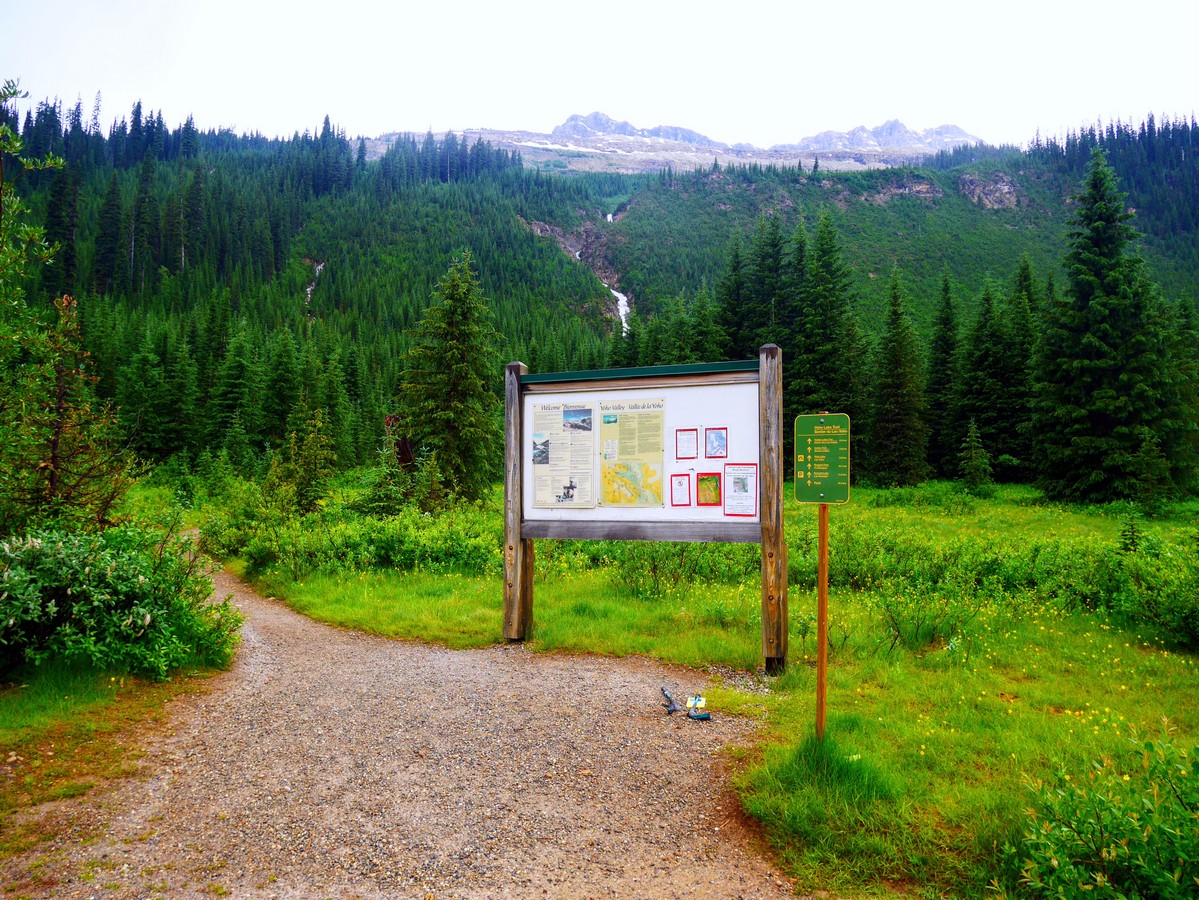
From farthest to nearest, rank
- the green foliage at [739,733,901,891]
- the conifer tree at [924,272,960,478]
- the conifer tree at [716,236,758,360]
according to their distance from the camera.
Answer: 1. the conifer tree at [716,236,758,360]
2. the conifer tree at [924,272,960,478]
3. the green foliage at [739,733,901,891]

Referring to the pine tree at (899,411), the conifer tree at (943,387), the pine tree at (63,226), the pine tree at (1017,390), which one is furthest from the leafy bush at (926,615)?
the pine tree at (63,226)

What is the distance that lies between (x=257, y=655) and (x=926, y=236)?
144 m

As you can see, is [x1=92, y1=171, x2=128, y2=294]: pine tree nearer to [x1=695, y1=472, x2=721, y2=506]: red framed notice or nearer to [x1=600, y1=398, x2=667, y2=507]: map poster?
[x1=600, y1=398, x2=667, y2=507]: map poster

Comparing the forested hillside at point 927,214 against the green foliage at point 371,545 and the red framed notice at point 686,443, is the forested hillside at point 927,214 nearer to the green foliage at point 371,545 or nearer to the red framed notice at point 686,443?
the green foliage at point 371,545

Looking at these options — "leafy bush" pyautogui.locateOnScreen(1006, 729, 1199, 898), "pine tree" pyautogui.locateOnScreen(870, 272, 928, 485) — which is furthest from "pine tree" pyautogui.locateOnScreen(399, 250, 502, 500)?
"pine tree" pyautogui.locateOnScreen(870, 272, 928, 485)

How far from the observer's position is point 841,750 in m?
4.17

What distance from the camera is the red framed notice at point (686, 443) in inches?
265

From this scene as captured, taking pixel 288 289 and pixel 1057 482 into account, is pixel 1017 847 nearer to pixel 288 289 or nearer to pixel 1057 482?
pixel 1057 482

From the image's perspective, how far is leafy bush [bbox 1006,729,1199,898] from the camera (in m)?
2.50

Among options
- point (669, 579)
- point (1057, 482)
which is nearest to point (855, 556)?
point (669, 579)

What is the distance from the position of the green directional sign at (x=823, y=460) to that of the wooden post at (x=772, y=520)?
1.84 meters

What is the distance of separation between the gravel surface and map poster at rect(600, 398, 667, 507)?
199 cm

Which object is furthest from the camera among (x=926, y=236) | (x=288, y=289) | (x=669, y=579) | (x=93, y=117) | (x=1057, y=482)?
(x=93, y=117)

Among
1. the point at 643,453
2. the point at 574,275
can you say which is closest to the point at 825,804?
the point at 643,453
